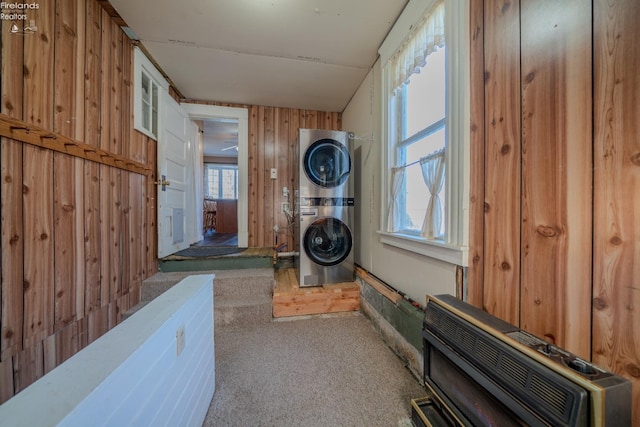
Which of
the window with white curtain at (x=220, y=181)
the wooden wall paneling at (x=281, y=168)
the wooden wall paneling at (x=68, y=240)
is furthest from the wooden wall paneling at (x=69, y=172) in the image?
the window with white curtain at (x=220, y=181)

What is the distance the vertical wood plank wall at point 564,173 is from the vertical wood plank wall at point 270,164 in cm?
276

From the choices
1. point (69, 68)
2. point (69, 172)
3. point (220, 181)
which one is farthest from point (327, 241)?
point (220, 181)

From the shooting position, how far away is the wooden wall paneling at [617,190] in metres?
0.73

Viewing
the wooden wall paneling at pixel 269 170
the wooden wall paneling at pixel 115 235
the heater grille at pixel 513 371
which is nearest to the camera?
the heater grille at pixel 513 371

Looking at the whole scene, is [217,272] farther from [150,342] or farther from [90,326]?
[150,342]

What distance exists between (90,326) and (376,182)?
2.71 m

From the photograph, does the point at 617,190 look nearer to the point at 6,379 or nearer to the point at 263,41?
the point at 263,41

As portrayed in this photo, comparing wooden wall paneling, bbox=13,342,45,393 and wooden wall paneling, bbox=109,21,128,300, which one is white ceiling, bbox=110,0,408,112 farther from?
wooden wall paneling, bbox=13,342,45,393

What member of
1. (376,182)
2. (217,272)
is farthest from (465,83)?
(217,272)

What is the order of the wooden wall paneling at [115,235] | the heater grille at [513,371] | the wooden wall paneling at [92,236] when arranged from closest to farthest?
the heater grille at [513,371] < the wooden wall paneling at [92,236] < the wooden wall paneling at [115,235]

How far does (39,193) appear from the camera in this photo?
136cm

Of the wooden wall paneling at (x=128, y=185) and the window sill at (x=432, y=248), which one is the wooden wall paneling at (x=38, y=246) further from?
the window sill at (x=432, y=248)

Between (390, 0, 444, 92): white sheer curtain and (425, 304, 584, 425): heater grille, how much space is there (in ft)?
5.47

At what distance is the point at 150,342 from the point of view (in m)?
0.75
